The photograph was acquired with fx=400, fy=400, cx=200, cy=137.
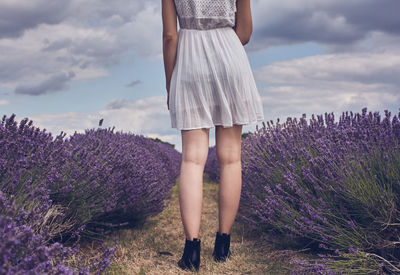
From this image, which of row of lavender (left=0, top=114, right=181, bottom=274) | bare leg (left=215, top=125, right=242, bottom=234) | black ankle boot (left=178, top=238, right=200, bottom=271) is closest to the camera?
row of lavender (left=0, top=114, right=181, bottom=274)

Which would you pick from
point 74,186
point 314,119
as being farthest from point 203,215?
point 74,186

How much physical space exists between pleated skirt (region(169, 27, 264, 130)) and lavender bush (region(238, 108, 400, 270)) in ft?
1.76

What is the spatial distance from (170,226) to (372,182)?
2120 millimetres

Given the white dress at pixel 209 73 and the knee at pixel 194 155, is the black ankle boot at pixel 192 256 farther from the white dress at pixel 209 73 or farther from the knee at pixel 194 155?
the white dress at pixel 209 73

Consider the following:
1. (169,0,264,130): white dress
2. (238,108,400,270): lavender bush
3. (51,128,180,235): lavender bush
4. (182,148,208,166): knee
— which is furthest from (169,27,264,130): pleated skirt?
(51,128,180,235): lavender bush

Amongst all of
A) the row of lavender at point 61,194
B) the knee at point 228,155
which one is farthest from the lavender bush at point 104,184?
the knee at point 228,155

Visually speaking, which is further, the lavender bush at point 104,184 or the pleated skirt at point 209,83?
the lavender bush at point 104,184

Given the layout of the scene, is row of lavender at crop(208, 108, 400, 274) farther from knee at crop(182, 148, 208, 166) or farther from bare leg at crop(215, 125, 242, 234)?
knee at crop(182, 148, 208, 166)

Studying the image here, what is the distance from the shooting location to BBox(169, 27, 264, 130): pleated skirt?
2.54m

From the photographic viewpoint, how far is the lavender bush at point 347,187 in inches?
86.6

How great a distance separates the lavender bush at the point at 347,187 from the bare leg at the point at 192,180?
0.45 m

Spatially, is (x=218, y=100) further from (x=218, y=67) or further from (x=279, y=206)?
(x=279, y=206)

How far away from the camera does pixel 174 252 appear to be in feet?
9.70

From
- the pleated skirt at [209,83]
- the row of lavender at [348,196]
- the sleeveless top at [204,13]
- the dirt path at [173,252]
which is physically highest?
the sleeveless top at [204,13]
